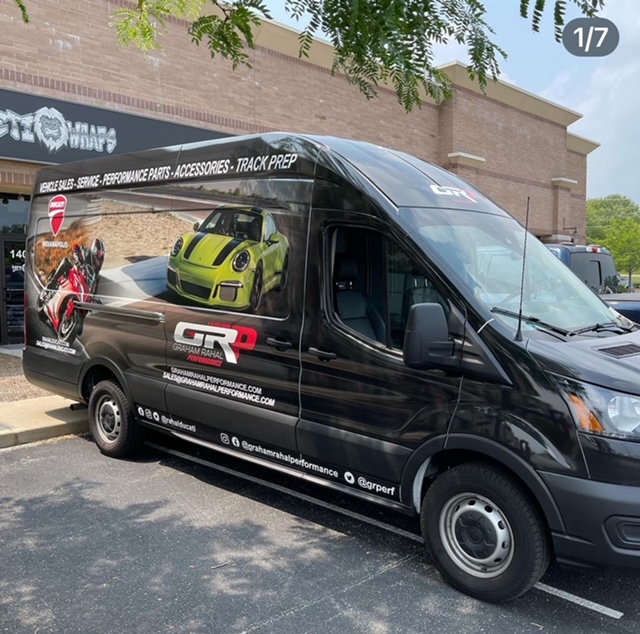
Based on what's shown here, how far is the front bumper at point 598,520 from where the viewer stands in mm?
3064

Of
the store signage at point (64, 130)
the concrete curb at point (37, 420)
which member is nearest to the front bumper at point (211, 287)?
the concrete curb at point (37, 420)

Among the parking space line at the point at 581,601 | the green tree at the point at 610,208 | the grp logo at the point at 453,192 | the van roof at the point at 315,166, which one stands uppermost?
the green tree at the point at 610,208

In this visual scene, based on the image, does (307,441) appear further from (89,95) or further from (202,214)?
(89,95)

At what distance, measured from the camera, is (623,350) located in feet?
11.4

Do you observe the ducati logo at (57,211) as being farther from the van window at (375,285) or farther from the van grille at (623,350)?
the van grille at (623,350)

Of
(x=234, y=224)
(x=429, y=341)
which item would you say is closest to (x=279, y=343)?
(x=234, y=224)

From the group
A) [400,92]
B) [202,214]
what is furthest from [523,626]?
[202,214]

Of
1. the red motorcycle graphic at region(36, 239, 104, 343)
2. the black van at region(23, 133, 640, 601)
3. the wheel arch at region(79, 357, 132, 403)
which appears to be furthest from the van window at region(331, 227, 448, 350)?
the red motorcycle graphic at region(36, 239, 104, 343)

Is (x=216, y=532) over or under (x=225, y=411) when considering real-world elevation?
under

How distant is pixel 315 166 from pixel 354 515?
8.15ft

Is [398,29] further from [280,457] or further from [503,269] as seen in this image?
[280,457]

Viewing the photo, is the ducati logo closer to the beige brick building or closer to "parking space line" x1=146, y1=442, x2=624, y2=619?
"parking space line" x1=146, y1=442, x2=624, y2=619

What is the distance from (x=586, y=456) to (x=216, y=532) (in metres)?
2.50

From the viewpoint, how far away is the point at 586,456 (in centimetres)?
311
